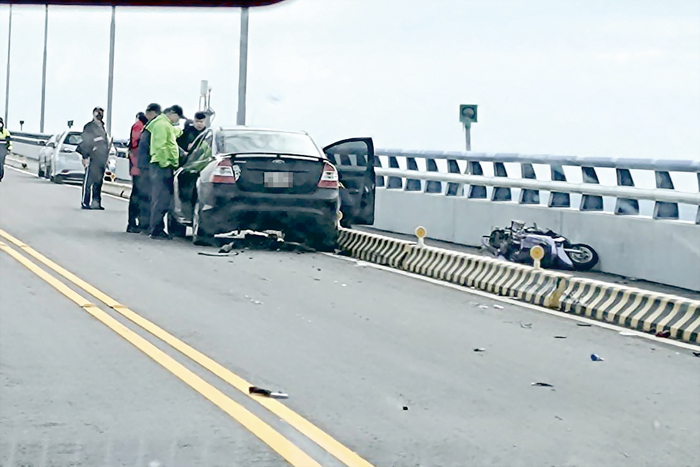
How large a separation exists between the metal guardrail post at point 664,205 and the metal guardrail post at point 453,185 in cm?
577

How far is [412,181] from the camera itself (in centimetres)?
2359

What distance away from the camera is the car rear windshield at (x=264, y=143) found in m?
19.0

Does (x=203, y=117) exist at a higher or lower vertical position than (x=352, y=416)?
higher

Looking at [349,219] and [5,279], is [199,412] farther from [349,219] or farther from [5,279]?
[349,219]

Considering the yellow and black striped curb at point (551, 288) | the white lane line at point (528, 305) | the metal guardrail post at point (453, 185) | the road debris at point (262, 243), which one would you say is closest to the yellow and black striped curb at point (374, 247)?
the yellow and black striped curb at point (551, 288)

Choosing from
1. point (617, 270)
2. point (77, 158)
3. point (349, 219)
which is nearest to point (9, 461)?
point (617, 270)

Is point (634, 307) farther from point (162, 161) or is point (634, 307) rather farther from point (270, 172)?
point (162, 161)

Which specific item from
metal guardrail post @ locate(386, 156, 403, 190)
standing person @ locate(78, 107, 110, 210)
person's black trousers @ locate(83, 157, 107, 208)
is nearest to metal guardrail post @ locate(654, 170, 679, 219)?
metal guardrail post @ locate(386, 156, 403, 190)

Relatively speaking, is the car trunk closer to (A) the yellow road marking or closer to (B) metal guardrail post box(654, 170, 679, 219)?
(B) metal guardrail post box(654, 170, 679, 219)

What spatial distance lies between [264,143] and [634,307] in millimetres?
7457

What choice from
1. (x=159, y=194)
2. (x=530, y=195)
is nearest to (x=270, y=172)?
(x=159, y=194)

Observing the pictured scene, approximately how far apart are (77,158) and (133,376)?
97.9 ft

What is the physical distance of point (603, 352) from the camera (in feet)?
37.1

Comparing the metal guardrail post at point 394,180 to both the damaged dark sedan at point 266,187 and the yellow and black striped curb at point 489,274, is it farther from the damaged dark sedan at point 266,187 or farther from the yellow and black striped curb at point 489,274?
the yellow and black striped curb at point 489,274
